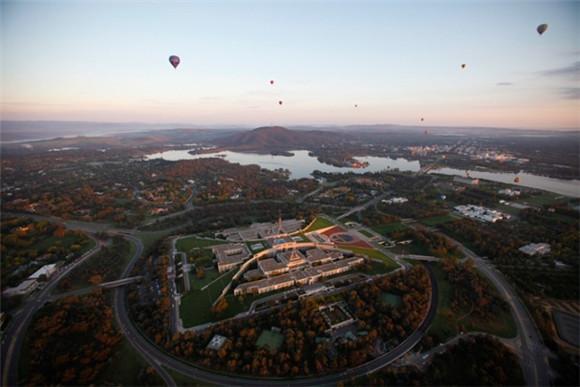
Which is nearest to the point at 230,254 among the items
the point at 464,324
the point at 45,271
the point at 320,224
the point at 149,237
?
the point at 149,237

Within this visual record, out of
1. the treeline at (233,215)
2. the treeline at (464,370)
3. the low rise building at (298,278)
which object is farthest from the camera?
the treeline at (233,215)

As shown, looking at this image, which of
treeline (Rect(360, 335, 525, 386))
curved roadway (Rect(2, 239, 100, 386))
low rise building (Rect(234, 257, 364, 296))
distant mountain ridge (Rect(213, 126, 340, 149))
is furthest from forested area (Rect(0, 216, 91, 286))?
distant mountain ridge (Rect(213, 126, 340, 149))

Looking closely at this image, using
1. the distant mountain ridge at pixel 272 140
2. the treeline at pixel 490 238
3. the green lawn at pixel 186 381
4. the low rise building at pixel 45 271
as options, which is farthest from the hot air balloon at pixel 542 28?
the distant mountain ridge at pixel 272 140

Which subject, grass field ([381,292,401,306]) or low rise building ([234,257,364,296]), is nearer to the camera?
grass field ([381,292,401,306])

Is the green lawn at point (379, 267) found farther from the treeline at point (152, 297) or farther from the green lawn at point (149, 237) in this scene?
the green lawn at point (149, 237)

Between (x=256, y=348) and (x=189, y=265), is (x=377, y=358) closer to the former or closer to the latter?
(x=256, y=348)

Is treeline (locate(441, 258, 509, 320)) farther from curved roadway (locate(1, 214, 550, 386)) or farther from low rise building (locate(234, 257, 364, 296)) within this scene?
low rise building (locate(234, 257, 364, 296))

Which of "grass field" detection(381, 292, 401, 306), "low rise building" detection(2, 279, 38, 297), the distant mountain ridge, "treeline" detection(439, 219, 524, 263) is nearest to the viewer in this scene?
"grass field" detection(381, 292, 401, 306)

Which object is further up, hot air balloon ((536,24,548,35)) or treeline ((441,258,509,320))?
hot air balloon ((536,24,548,35))
